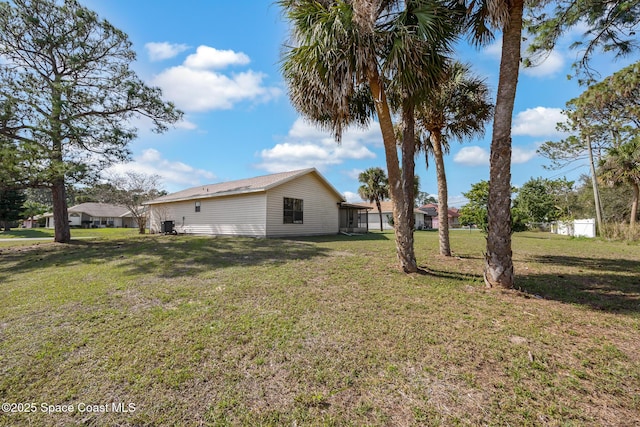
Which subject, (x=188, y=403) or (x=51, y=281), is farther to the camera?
(x=51, y=281)

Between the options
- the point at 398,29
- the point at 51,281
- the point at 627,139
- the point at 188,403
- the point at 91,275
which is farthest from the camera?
the point at 627,139

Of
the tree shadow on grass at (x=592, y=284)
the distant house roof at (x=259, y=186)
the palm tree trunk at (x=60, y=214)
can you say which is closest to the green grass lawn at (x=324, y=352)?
the tree shadow on grass at (x=592, y=284)

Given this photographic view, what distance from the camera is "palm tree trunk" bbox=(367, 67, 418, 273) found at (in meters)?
6.22

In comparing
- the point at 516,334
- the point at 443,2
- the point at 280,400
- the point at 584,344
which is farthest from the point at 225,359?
the point at 443,2

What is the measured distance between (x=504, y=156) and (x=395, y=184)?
2.18 m

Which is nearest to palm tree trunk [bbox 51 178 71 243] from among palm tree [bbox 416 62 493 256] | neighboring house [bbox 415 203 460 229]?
palm tree [bbox 416 62 493 256]

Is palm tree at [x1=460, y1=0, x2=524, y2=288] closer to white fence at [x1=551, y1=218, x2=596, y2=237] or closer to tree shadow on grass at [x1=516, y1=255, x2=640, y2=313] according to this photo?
tree shadow on grass at [x1=516, y1=255, x2=640, y2=313]

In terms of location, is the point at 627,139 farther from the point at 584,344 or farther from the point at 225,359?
the point at 225,359

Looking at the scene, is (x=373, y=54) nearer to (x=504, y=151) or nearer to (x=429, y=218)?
(x=504, y=151)

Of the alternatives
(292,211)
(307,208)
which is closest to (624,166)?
(307,208)

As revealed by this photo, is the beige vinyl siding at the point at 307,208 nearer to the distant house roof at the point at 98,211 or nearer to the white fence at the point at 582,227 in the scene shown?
the white fence at the point at 582,227

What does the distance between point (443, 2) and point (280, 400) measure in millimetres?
7554

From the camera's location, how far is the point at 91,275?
673cm

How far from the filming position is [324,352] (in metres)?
3.03
